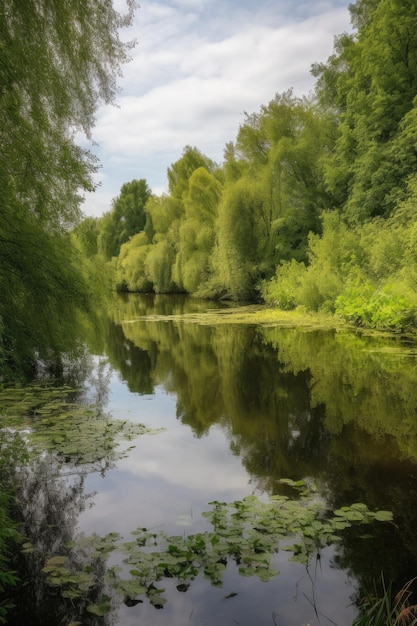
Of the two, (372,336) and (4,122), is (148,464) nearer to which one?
(4,122)

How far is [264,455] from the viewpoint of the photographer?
6.48 metres

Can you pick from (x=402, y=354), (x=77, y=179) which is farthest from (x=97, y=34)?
(x=402, y=354)

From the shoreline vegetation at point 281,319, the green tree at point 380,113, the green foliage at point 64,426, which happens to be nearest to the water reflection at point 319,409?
the shoreline vegetation at point 281,319

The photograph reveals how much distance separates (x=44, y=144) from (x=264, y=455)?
474 centimetres

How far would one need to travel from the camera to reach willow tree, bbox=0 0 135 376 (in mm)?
5203

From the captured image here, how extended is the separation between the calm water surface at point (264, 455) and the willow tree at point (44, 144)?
5.28 feet

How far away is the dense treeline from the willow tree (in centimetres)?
1037

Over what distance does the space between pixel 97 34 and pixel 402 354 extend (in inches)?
375

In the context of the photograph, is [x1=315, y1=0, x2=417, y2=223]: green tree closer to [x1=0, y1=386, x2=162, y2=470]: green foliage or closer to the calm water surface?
the calm water surface

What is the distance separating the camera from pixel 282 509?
4863 mm

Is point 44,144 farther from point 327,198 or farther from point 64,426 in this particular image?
point 327,198

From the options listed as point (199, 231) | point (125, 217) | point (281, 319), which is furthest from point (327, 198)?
point (125, 217)

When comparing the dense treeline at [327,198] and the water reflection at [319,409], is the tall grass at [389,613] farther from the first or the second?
the dense treeline at [327,198]

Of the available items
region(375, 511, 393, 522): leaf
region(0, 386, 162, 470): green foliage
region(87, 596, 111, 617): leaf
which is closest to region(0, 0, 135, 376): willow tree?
region(0, 386, 162, 470): green foliage
